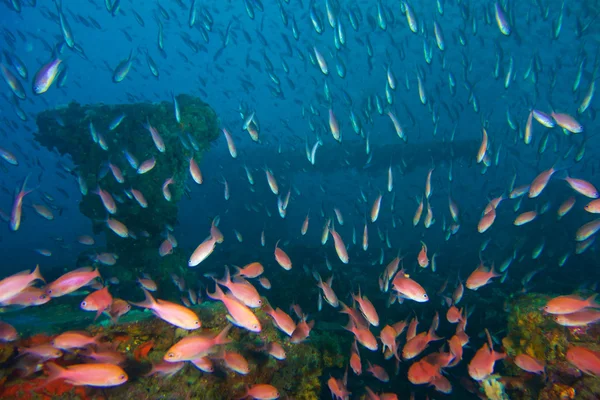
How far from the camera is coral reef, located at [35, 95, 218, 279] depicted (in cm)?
840

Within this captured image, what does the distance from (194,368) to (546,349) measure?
514 cm

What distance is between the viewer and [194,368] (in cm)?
380

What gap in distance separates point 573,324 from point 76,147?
12.9 metres

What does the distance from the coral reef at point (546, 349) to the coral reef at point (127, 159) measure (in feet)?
27.8

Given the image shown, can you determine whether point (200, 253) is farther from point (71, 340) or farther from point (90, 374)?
point (90, 374)

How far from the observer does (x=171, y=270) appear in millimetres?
8922

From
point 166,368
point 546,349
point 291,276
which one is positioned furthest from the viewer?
point 291,276

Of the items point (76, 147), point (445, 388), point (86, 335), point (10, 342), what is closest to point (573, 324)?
point (445, 388)

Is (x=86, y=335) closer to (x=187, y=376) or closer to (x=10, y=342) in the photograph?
(x=10, y=342)

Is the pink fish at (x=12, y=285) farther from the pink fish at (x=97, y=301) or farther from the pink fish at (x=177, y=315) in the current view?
the pink fish at (x=177, y=315)

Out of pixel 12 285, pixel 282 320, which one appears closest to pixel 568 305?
pixel 282 320

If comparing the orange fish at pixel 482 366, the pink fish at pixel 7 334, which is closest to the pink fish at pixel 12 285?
the pink fish at pixel 7 334

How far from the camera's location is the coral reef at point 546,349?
3.79m

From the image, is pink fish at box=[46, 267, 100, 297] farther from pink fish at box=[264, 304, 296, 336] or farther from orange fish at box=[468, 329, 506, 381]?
orange fish at box=[468, 329, 506, 381]
